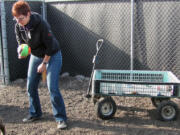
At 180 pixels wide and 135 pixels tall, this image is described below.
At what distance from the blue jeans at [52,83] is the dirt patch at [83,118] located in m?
0.28

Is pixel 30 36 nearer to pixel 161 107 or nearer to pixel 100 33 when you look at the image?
pixel 161 107

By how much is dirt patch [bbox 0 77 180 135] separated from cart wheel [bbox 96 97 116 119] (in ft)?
0.33

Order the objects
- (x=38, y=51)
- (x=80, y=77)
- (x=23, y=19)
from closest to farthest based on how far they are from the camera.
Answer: (x=23, y=19) → (x=38, y=51) → (x=80, y=77)

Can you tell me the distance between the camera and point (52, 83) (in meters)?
3.92

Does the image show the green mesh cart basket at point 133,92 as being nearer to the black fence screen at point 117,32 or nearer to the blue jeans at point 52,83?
the blue jeans at point 52,83

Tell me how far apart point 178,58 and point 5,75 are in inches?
162

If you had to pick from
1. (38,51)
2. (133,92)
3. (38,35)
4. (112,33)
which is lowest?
(133,92)

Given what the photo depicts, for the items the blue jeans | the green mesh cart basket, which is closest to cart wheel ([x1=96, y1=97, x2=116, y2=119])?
the green mesh cart basket

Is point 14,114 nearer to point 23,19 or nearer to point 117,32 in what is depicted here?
point 23,19

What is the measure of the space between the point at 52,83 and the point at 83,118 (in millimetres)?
1021

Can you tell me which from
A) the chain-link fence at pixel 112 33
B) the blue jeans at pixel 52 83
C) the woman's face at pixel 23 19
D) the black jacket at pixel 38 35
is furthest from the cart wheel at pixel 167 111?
the woman's face at pixel 23 19

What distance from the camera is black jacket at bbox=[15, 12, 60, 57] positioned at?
144 inches

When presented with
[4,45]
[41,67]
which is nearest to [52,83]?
[41,67]

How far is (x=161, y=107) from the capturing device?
431 centimetres
